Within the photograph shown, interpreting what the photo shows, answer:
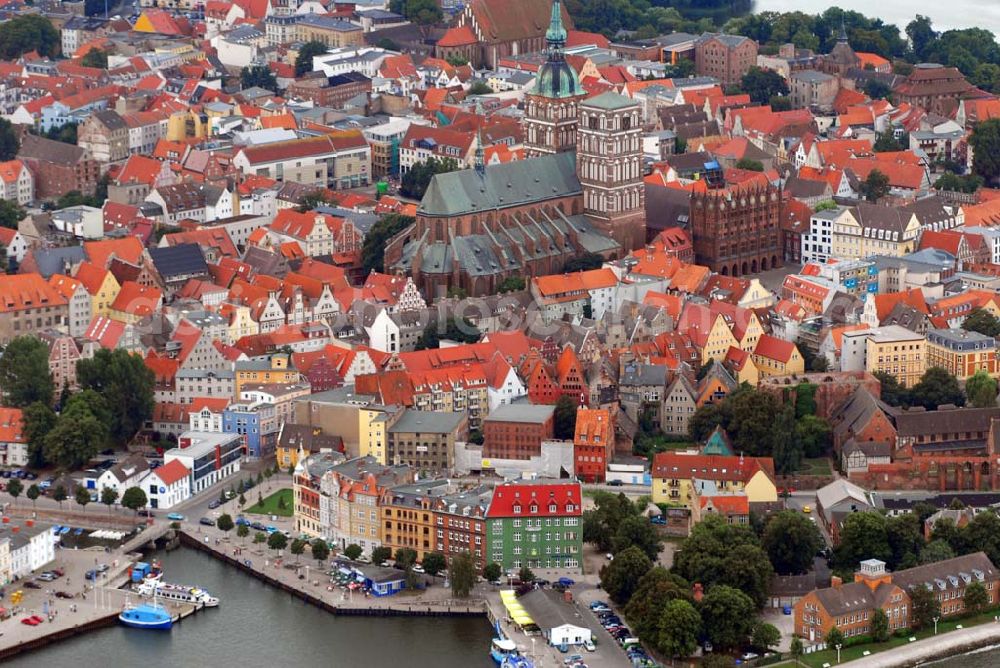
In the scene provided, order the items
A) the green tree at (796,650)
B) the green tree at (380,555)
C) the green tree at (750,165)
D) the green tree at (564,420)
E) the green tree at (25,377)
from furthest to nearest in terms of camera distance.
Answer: the green tree at (750,165)
the green tree at (25,377)
the green tree at (564,420)
the green tree at (380,555)
the green tree at (796,650)

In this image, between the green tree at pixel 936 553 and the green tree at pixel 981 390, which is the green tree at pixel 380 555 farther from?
the green tree at pixel 981 390

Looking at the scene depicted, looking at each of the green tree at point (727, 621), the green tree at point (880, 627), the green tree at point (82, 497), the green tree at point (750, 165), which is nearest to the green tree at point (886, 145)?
the green tree at point (750, 165)

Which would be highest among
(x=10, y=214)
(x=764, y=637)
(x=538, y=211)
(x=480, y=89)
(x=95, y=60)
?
(x=95, y=60)

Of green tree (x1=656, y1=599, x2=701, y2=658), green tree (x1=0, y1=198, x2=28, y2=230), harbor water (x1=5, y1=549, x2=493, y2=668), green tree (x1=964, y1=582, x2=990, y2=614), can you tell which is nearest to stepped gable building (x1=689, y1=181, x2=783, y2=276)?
green tree (x1=0, y1=198, x2=28, y2=230)

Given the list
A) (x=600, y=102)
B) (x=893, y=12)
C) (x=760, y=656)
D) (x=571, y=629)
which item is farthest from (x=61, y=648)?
(x=893, y=12)

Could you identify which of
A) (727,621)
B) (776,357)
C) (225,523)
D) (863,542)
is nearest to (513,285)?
(776,357)

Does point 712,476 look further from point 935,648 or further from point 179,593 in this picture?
point 179,593
